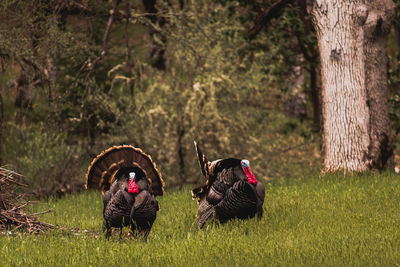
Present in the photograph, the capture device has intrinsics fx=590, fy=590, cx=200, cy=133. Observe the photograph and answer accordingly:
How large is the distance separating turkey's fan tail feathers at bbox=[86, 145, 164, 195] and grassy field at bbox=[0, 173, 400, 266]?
2.49ft

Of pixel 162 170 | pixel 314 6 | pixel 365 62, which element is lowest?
pixel 162 170

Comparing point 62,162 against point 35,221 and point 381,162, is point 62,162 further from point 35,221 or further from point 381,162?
point 381,162

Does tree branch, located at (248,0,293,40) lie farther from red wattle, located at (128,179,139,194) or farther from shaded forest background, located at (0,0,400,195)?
red wattle, located at (128,179,139,194)

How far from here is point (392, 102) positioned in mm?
14875

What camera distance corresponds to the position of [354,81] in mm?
11523

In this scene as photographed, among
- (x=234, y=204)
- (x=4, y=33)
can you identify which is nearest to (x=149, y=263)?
(x=234, y=204)

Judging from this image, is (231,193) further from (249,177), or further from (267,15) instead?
(267,15)

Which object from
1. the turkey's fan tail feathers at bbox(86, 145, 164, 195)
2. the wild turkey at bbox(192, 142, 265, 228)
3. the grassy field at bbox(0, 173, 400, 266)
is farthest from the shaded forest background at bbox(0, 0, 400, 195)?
the wild turkey at bbox(192, 142, 265, 228)

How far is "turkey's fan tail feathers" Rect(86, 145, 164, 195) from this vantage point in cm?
835

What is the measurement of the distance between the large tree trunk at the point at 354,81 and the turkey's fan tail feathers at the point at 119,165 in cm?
462

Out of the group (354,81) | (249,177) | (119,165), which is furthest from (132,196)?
(354,81)

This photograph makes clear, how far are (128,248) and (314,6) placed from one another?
701 centimetres

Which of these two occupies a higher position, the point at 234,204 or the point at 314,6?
the point at 314,6

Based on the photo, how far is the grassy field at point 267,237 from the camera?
253 inches
